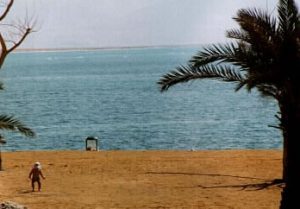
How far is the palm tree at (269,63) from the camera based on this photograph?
11.0 meters

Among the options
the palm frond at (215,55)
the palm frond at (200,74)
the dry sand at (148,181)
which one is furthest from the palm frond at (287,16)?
the dry sand at (148,181)

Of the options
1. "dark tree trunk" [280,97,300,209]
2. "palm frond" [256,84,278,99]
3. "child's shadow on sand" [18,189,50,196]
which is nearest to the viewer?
"dark tree trunk" [280,97,300,209]

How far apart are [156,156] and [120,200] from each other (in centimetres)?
1020

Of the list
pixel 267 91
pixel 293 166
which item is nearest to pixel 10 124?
pixel 267 91

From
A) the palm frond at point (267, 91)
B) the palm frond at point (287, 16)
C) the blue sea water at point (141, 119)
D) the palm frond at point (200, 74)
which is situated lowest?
the blue sea water at point (141, 119)

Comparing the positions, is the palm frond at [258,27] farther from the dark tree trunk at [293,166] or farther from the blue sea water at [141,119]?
the blue sea water at [141,119]

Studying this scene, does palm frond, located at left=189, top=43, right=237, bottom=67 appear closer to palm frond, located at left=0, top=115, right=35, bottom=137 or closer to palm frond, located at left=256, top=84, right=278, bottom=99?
palm frond, located at left=256, top=84, right=278, bottom=99

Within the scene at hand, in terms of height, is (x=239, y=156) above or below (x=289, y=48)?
below

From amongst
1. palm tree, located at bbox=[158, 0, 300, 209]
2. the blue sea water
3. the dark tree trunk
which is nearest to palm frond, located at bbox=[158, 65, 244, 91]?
palm tree, located at bbox=[158, 0, 300, 209]

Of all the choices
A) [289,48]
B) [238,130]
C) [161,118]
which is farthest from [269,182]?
[161,118]

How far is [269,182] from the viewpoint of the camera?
1906cm

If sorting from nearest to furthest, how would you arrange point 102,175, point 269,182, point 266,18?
1. point 266,18
2. point 269,182
3. point 102,175

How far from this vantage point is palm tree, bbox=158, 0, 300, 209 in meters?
11.0

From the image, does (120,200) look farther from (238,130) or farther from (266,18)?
(238,130)
